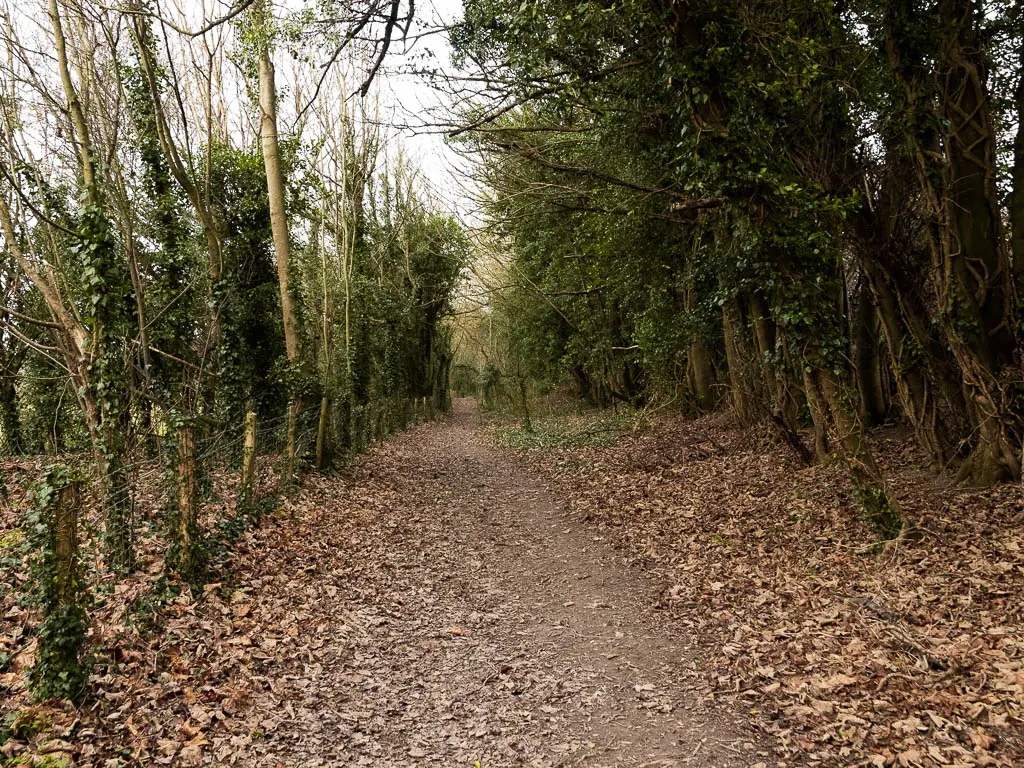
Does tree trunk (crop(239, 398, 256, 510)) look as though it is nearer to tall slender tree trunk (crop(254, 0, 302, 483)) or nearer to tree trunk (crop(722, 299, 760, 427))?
tall slender tree trunk (crop(254, 0, 302, 483))

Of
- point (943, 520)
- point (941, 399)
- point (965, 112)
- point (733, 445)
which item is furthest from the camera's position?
point (733, 445)

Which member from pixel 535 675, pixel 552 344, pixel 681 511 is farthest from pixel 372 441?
pixel 535 675

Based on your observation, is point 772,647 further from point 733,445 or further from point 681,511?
point 733,445

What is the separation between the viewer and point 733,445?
39.4 ft

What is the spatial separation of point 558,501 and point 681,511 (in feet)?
9.30

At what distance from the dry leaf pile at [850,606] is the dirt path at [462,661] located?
442 mm

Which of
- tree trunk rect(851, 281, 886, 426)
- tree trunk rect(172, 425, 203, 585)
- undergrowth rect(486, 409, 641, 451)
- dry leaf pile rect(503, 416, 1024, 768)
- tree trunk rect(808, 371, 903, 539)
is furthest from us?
undergrowth rect(486, 409, 641, 451)

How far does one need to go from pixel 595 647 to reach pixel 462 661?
1.18 metres

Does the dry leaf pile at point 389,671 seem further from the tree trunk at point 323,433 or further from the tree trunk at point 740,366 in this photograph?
the tree trunk at point 740,366

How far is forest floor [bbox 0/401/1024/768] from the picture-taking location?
382cm

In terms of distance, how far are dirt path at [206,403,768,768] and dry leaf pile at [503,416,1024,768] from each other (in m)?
0.44

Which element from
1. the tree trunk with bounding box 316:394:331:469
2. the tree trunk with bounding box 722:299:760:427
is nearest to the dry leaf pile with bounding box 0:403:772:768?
the tree trunk with bounding box 316:394:331:469

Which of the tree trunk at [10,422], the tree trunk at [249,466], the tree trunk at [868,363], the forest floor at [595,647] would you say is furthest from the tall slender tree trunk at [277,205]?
Result: the tree trunk at [868,363]

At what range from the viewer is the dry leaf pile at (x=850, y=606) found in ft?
12.0
